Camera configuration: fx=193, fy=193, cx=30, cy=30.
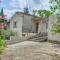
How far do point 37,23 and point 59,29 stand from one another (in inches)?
775

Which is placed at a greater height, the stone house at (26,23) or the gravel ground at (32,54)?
the stone house at (26,23)

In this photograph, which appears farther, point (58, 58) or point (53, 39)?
point (53, 39)

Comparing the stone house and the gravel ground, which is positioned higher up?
the stone house

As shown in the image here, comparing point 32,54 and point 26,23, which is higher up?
point 26,23

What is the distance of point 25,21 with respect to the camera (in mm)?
32500

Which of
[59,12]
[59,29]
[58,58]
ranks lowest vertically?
[58,58]

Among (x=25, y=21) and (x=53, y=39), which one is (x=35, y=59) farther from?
(x=25, y=21)

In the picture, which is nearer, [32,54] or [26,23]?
[32,54]

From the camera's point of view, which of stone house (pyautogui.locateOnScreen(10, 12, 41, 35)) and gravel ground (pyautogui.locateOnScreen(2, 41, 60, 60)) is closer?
gravel ground (pyautogui.locateOnScreen(2, 41, 60, 60))

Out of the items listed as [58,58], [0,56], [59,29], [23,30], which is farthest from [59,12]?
[23,30]

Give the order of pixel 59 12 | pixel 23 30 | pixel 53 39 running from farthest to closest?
pixel 23 30 < pixel 53 39 < pixel 59 12

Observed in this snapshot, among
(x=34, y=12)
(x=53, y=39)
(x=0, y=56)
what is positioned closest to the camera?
(x=0, y=56)

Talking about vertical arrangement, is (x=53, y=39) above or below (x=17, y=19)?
below

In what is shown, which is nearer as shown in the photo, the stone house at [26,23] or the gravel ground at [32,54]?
the gravel ground at [32,54]
